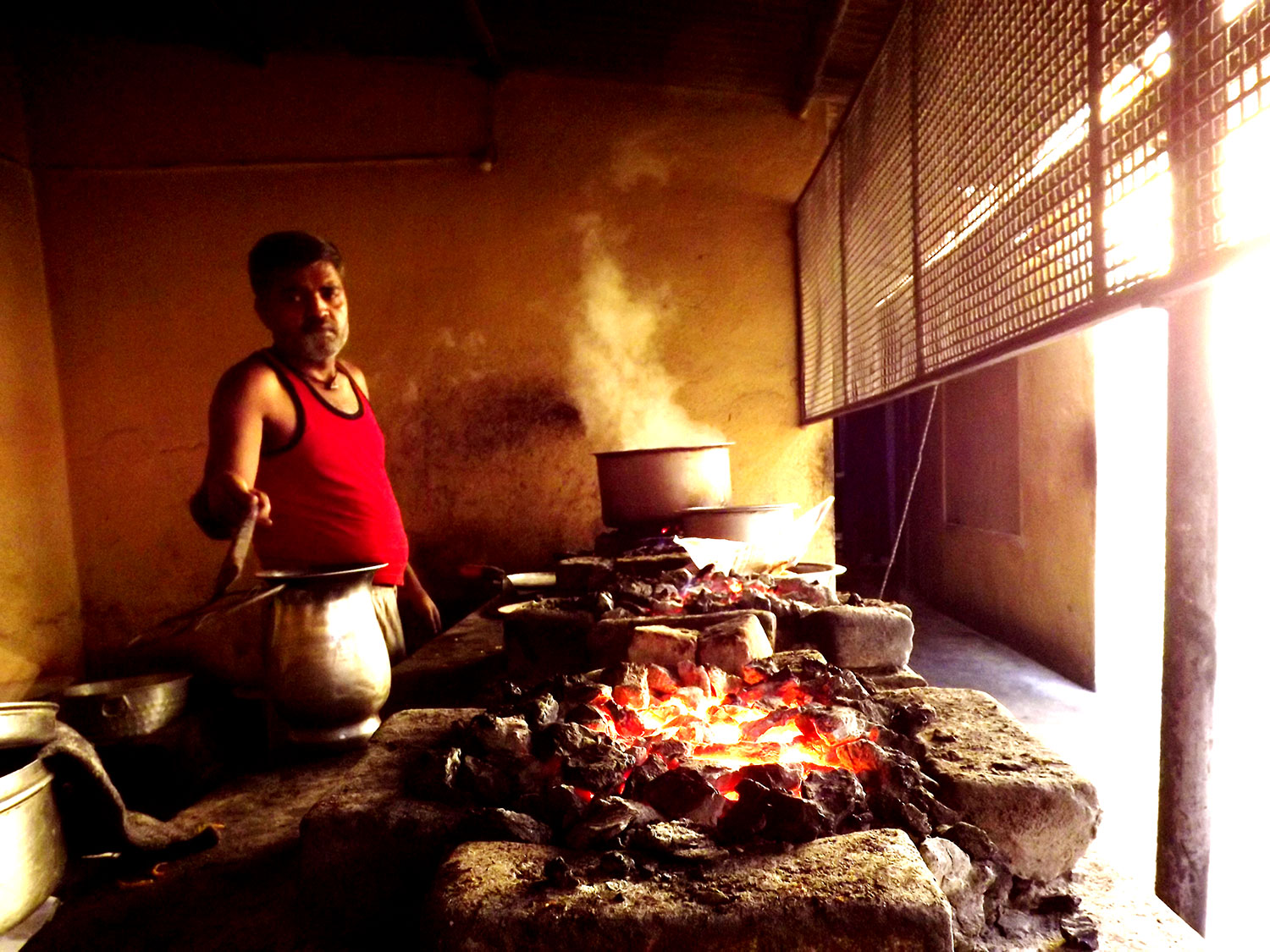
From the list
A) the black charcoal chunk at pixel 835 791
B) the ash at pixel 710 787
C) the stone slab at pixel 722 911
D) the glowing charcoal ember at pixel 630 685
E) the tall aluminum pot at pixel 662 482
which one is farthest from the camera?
the tall aluminum pot at pixel 662 482

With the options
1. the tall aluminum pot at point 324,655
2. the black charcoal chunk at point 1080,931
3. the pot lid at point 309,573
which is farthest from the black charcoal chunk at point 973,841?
the tall aluminum pot at point 324,655

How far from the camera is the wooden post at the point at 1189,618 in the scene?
188cm

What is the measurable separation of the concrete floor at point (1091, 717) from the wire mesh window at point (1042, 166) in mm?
1691

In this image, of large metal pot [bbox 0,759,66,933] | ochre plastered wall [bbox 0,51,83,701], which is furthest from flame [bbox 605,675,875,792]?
ochre plastered wall [bbox 0,51,83,701]

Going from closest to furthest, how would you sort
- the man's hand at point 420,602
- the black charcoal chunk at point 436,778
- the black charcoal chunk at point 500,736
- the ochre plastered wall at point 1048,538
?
the black charcoal chunk at point 436,778
the black charcoal chunk at point 500,736
the man's hand at point 420,602
the ochre plastered wall at point 1048,538

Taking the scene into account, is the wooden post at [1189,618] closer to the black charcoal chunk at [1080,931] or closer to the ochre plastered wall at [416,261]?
the black charcoal chunk at [1080,931]

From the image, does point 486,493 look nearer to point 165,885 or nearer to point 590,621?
point 590,621

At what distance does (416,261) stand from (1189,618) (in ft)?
16.4

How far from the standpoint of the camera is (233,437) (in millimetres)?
2805

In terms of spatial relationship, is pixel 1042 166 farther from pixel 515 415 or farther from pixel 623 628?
pixel 515 415

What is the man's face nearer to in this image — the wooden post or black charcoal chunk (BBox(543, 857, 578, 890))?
black charcoal chunk (BBox(543, 857, 578, 890))

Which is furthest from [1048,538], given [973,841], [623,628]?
[973,841]

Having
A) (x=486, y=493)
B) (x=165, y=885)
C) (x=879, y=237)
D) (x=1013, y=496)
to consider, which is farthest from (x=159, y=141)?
(x=1013, y=496)

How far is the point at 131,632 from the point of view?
5527 millimetres
